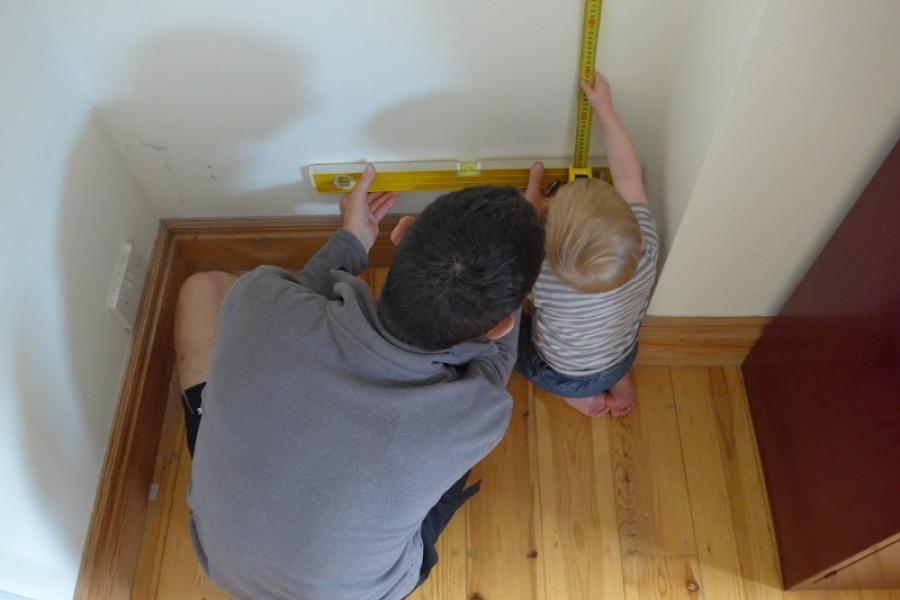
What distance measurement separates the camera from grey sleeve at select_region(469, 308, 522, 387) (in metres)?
1.03

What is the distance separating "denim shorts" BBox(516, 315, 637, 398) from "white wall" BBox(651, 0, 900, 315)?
0.18 m

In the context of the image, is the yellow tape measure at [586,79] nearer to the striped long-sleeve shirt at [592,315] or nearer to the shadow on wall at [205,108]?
the striped long-sleeve shirt at [592,315]

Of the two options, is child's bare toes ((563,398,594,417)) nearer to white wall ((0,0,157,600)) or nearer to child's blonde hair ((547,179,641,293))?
child's blonde hair ((547,179,641,293))

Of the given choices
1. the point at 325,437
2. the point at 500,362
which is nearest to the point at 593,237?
the point at 500,362

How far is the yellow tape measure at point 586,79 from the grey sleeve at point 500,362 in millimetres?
397

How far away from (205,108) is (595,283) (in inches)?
29.3

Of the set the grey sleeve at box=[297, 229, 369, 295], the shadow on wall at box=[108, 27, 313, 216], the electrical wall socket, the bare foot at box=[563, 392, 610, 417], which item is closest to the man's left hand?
the grey sleeve at box=[297, 229, 369, 295]


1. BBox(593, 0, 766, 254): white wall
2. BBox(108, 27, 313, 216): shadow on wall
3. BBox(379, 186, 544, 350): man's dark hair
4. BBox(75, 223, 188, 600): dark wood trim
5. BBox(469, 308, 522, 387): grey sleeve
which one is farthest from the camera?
BBox(75, 223, 188, 600): dark wood trim

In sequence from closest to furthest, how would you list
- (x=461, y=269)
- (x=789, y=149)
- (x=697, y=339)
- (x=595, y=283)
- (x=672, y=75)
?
1. (x=461, y=269)
2. (x=789, y=149)
3. (x=595, y=283)
4. (x=672, y=75)
5. (x=697, y=339)

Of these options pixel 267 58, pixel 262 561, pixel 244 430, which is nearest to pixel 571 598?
pixel 262 561

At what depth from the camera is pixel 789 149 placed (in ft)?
3.17

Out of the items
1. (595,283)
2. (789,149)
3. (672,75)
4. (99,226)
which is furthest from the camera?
(99,226)

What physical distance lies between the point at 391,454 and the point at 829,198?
0.75m

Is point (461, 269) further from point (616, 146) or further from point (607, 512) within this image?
point (607, 512)
